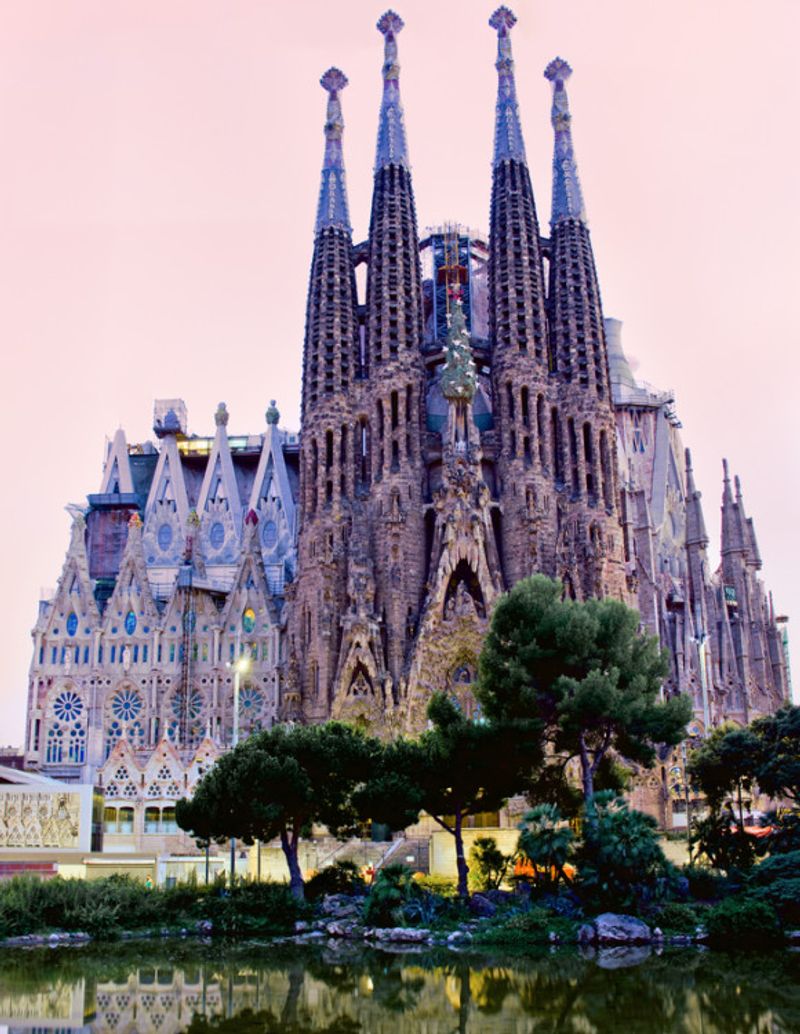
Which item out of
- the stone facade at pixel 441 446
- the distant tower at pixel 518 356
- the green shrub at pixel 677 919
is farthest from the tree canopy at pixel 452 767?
the distant tower at pixel 518 356

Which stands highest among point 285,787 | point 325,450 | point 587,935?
point 325,450

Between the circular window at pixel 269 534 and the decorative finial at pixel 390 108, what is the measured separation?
19.9 m

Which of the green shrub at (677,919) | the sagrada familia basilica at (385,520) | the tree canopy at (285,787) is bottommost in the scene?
the green shrub at (677,919)

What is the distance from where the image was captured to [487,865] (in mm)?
32594

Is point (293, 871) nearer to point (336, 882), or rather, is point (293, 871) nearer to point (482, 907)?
point (336, 882)

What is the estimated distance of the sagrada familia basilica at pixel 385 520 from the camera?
→ 50.2 meters

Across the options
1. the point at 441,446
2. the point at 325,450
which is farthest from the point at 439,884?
the point at 441,446

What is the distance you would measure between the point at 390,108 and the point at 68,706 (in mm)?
33905

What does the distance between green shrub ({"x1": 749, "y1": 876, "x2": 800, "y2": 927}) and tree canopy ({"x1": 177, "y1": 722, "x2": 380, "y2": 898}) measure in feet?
37.5

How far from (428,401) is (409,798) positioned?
2902cm

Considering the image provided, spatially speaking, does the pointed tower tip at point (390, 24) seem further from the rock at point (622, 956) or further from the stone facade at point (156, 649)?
the rock at point (622, 956)

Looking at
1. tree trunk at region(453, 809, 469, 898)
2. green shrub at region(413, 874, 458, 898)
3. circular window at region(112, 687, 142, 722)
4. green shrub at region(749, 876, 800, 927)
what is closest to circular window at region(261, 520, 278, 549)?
circular window at region(112, 687, 142, 722)

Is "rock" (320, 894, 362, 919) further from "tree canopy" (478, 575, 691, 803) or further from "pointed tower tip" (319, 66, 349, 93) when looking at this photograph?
"pointed tower tip" (319, 66, 349, 93)

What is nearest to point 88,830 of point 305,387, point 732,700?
point 305,387
